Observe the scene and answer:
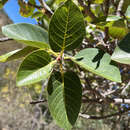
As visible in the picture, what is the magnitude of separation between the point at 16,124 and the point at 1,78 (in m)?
1.86

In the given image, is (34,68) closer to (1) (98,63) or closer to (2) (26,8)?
(1) (98,63)

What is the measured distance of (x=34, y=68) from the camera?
44 cm

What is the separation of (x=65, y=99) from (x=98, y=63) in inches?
5.3

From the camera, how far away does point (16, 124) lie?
4199 mm

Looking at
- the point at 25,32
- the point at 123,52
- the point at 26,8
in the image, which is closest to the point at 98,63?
the point at 123,52

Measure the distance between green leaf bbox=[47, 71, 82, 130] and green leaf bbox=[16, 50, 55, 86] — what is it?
0.04 metres

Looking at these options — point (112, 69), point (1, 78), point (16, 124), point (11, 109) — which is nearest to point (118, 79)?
point (112, 69)

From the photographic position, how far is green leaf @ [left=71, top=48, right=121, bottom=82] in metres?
0.40

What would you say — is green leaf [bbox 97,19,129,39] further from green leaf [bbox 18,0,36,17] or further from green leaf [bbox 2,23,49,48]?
green leaf [bbox 18,0,36,17]

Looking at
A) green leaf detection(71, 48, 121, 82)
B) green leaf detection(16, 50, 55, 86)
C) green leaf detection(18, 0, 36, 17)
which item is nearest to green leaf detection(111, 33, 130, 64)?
green leaf detection(71, 48, 121, 82)

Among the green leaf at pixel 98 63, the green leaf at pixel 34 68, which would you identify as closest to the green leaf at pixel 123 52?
the green leaf at pixel 98 63

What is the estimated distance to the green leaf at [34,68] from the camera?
41 centimetres

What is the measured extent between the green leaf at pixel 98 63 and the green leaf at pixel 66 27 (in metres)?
0.05

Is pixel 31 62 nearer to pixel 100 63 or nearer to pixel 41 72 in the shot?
pixel 41 72
